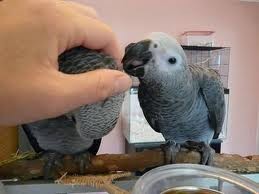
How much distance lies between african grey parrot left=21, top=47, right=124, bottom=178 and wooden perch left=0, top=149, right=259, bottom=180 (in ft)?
0.05

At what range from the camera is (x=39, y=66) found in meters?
0.33

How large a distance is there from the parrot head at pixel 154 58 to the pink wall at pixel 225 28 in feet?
5.18

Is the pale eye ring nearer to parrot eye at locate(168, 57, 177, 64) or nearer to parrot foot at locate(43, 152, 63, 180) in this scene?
parrot eye at locate(168, 57, 177, 64)

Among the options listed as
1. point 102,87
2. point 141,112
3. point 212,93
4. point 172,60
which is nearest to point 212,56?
point 141,112

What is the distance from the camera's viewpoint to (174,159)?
58 cm

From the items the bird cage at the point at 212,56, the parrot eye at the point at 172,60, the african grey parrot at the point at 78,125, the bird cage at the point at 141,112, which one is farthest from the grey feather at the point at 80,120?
the bird cage at the point at 212,56

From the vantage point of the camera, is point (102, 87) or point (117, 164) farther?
point (117, 164)

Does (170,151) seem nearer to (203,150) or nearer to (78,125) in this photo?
(203,150)

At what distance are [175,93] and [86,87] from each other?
30 cm

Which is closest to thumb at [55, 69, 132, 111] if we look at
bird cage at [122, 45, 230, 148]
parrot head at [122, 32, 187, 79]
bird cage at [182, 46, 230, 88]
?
parrot head at [122, 32, 187, 79]

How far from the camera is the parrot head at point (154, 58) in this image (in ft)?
1.61

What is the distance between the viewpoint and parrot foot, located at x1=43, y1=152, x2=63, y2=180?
53 centimetres

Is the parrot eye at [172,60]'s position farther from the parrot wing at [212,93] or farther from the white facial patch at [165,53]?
the parrot wing at [212,93]

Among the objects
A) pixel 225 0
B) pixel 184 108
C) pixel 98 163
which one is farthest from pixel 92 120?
pixel 225 0
